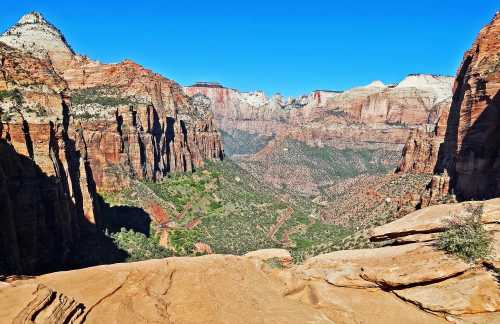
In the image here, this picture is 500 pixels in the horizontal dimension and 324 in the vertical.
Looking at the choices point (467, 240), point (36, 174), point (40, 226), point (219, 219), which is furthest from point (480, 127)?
point (219, 219)

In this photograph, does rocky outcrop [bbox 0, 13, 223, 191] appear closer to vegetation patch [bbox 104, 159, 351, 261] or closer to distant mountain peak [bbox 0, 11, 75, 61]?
distant mountain peak [bbox 0, 11, 75, 61]

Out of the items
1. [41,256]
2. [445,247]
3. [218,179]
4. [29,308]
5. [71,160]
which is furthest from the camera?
[218,179]

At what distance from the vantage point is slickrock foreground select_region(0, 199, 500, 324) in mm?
21491

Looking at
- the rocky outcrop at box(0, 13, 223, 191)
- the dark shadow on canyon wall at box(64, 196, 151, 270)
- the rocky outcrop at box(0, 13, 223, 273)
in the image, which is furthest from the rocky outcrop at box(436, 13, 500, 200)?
the rocky outcrop at box(0, 13, 223, 191)

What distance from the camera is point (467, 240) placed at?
78.2 feet

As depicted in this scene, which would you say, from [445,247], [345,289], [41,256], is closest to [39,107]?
[41,256]

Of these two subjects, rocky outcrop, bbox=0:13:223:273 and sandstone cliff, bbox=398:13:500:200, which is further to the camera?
sandstone cliff, bbox=398:13:500:200

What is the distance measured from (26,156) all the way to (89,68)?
271 ft

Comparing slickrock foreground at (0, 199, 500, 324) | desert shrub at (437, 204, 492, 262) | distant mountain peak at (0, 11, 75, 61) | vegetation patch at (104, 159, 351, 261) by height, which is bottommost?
vegetation patch at (104, 159, 351, 261)

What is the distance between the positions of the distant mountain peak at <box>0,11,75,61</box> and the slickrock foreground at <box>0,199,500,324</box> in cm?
10761

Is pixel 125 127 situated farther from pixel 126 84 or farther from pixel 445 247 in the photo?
pixel 445 247

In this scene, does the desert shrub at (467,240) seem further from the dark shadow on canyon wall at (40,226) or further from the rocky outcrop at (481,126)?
the dark shadow on canyon wall at (40,226)

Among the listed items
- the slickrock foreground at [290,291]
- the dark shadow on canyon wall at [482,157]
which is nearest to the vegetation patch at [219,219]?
the dark shadow on canyon wall at [482,157]

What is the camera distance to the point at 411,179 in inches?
4382
